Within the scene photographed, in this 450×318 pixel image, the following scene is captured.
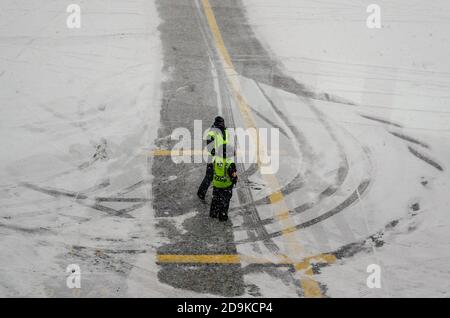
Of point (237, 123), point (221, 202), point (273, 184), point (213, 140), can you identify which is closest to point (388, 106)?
point (237, 123)

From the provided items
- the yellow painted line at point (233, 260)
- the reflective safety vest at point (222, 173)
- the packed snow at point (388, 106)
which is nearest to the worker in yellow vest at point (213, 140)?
the reflective safety vest at point (222, 173)

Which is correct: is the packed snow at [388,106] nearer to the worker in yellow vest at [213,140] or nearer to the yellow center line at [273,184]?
the yellow center line at [273,184]

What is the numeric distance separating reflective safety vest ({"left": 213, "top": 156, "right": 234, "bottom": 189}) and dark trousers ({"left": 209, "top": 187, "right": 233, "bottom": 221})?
3.5 inches

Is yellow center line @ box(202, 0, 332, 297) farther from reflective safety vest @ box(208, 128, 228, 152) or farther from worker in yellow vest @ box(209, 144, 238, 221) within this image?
reflective safety vest @ box(208, 128, 228, 152)

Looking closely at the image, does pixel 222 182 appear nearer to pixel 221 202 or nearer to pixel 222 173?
pixel 222 173

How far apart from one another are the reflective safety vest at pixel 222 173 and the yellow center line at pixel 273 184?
1.06 meters

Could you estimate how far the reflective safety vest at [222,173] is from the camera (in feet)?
29.3

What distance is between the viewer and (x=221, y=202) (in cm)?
909

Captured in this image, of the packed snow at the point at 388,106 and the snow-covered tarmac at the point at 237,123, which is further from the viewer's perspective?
the packed snow at the point at 388,106

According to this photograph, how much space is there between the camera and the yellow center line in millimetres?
7859

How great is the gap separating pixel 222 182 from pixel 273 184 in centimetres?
145

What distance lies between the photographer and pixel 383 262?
8281 millimetres

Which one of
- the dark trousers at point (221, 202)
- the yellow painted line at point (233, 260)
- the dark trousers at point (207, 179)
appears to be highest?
the dark trousers at point (207, 179)

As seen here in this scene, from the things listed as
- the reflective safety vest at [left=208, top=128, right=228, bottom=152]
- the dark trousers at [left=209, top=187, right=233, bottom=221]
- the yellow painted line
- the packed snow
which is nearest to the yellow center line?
the yellow painted line
